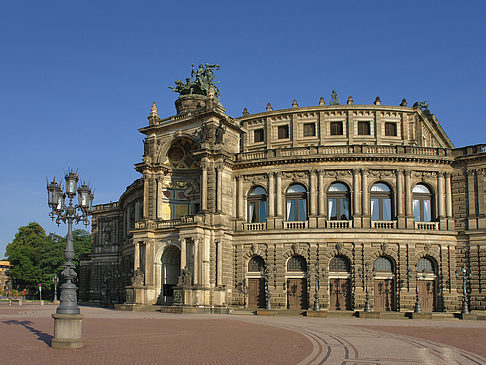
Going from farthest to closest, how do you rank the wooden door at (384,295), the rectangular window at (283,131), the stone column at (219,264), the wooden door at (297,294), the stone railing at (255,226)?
the rectangular window at (283,131) → the stone railing at (255,226) → the stone column at (219,264) → the wooden door at (297,294) → the wooden door at (384,295)

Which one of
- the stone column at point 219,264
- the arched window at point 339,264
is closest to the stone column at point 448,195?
the arched window at point 339,264

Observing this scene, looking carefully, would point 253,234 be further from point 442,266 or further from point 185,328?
point 185,328

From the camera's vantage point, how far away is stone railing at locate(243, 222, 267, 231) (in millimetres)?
50594

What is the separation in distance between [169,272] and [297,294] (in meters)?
13.4

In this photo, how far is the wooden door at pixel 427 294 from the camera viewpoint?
46.7 meters

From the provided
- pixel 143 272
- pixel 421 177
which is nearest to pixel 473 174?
pixel 421 177

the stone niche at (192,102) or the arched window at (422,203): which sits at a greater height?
the stone niche at (192,102)

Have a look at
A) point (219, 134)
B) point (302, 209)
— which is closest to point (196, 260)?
point (302, 209)

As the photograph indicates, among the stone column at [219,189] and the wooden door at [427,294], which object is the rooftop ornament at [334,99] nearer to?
the stone column at [219,189]

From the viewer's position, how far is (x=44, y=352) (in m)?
18.3

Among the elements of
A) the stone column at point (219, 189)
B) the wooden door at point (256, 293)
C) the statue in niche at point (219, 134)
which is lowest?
the wooden door at point (256, 293)

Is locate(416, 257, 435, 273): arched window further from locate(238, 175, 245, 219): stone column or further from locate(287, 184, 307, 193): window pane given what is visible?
locate(238, 175, 245, 219): stone column

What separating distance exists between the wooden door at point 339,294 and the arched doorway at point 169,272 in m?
15.8

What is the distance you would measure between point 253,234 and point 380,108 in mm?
17960
